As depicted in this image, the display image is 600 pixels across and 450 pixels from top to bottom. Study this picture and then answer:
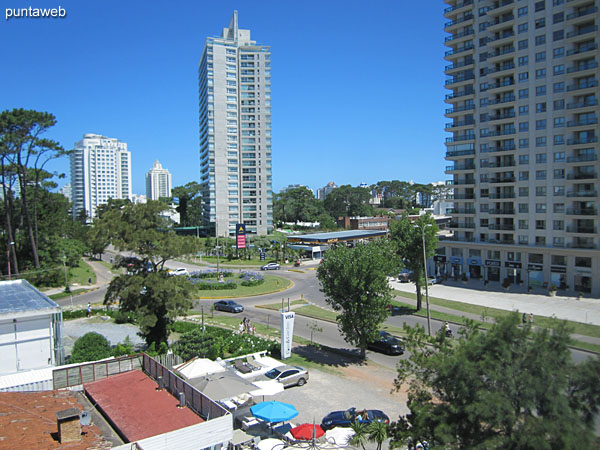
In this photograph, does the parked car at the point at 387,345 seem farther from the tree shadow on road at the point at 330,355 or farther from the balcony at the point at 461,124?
the balcony at the point at 461,124

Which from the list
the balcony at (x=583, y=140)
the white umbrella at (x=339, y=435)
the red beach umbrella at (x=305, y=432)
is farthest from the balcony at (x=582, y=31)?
the red beach umbrella at (x=305, y=432)

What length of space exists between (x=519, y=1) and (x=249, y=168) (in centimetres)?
7237

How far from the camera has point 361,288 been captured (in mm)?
25375

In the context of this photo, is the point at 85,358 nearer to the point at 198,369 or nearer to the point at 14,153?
the point at 198,369

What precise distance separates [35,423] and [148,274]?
12653mm

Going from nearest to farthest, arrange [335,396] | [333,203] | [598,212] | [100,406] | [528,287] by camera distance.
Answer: [100,406], [335,396], [598,212], [528,287], [333,203]

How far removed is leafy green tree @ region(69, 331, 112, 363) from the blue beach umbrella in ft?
36.6

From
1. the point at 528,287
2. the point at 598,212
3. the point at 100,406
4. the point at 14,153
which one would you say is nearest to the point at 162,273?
the point at 100,406

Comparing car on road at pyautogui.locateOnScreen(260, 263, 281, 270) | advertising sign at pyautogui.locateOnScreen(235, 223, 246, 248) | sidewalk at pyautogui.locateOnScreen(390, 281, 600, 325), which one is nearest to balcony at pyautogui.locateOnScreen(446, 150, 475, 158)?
sidewalk at pyautogui.locateOnScreen(390, 281, 600, 325)

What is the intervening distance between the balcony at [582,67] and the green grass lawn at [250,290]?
4041 cm

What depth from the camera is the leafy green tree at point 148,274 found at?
83.7ft

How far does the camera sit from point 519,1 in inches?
2030

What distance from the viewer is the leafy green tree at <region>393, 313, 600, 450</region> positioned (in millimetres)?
8594

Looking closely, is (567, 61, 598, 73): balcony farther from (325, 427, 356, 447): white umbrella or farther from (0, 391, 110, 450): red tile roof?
(0, 391, 110, 450): red tile roof
